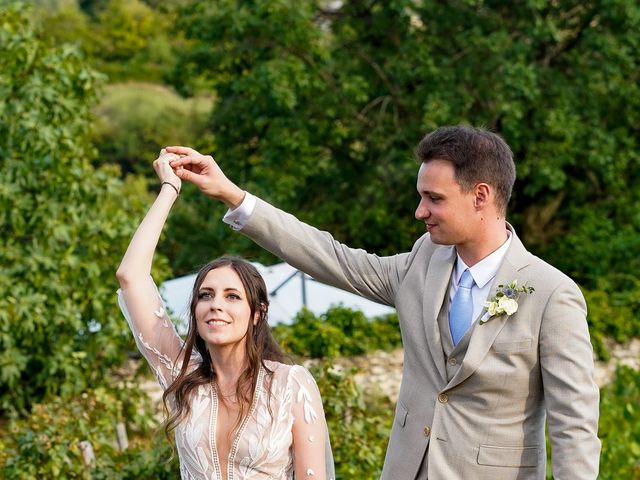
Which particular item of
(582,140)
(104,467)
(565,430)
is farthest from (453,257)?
(582,140)

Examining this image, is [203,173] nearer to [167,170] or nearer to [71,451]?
[167,170]

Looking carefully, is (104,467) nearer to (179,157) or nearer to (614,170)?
(179,157)

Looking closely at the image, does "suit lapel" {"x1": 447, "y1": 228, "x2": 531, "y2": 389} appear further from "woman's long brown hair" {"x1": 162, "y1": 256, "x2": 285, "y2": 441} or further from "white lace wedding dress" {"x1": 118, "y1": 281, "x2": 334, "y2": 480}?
"woman's long brown hair" {"x1": 162, "y1": 256, "x2": 285, "y2": 441}

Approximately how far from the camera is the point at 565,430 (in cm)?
268

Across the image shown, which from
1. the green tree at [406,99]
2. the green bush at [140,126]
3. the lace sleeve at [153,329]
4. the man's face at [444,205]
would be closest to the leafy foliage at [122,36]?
the green bush at [140,126]

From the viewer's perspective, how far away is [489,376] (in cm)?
279

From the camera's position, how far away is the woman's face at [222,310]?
2.97m

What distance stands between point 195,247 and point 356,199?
204 cm

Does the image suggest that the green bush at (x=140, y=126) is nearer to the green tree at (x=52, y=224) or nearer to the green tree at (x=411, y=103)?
the green tree at (x=411, y=103)

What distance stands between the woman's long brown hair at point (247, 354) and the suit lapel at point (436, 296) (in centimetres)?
48

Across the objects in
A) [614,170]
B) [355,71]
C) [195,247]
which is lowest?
[195,247]

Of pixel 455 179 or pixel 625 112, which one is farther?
pixel 625 112

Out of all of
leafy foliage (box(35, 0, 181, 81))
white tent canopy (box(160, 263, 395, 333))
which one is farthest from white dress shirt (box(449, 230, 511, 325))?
leafy foliage (box(35, 0, 181, 81))

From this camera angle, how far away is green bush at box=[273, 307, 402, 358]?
9.27 meters
